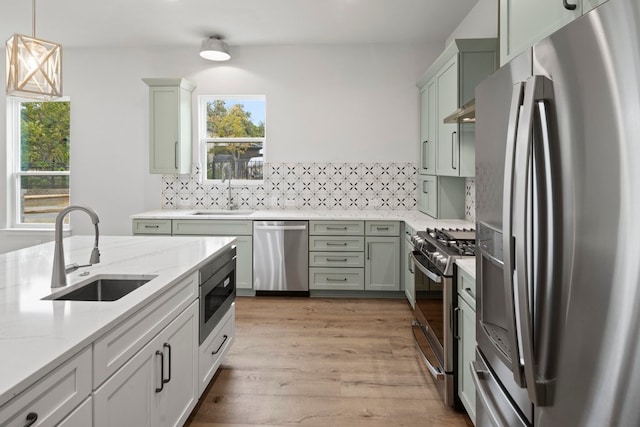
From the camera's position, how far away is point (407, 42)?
188 inches

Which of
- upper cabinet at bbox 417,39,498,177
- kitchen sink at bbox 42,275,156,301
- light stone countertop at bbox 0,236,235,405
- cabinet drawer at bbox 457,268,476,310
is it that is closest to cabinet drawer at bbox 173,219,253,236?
light stone countertop at bbox 0,236,235,405

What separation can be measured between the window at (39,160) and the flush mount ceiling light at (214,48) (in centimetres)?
193

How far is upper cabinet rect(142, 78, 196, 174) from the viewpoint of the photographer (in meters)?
4.60

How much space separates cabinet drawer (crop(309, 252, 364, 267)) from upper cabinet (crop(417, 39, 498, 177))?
3.80ft

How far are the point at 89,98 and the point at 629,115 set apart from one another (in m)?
5.49

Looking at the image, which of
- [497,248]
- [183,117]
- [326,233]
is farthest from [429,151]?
[497,248]

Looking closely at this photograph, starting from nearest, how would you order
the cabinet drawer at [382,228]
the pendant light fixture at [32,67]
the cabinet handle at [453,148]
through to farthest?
the pendant light fixture at [32,67]
the cabinet handle at [453,148]
the cabinet drawer at [382,228]

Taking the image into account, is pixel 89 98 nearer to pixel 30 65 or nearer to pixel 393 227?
pixel 30 65

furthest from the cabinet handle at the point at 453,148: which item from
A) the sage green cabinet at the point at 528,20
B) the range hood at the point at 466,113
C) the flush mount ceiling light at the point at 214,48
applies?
the flush mount ceiling light at the point at 214,48

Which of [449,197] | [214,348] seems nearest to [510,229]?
[214,348]

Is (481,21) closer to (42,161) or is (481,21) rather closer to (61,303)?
(61,303)

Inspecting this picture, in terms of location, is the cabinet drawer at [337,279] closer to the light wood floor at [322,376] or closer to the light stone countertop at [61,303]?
the light wood floor at [322,376]

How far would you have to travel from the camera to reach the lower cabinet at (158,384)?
1297 millimetres

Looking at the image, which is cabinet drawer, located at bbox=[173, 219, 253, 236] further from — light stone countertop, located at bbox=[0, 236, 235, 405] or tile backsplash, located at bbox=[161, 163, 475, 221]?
light stone countertop, located at bbox=[0, 236, 235, 405]
